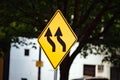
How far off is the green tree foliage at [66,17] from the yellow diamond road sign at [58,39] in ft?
25.2

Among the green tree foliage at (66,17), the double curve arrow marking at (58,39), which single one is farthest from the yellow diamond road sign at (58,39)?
the green tree foliage at (66,17)

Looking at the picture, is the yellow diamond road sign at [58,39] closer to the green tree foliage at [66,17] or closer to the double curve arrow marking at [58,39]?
the double curve arrow marking at [58,39]

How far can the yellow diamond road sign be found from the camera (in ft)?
28.4

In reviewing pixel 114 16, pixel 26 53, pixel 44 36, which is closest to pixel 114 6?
pixel 114 16

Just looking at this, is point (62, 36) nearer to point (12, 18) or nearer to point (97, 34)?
point (12, 18)

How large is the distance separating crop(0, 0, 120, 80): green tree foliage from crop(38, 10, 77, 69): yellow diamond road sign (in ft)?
25.2

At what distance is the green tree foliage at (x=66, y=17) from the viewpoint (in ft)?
56.7

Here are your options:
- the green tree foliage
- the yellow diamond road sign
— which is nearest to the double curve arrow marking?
the yellow diamond road sign

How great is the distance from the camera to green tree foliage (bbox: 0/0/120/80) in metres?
17.3

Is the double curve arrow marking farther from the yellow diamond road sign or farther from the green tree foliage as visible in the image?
the green tree foliage

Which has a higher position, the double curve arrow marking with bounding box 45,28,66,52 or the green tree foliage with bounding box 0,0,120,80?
the green tree foliage with bounding box 0,0,120,80

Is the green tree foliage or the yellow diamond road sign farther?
the green tree foliage

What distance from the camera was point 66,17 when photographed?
16.8m

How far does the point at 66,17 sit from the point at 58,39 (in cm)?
804
